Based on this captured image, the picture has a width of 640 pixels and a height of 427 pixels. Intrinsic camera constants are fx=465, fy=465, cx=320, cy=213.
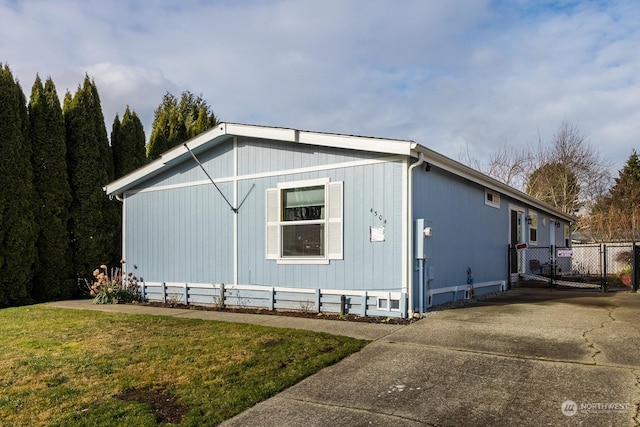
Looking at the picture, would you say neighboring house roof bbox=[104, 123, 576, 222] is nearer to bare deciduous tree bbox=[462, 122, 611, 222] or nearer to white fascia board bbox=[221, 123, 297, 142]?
white fascia board bbox=[221, 123, 297, 142]

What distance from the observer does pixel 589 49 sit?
986cm

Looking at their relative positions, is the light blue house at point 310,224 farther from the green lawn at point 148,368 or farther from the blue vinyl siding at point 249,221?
the green lawn at point 148,368

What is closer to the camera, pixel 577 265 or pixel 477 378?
pixel 477 378

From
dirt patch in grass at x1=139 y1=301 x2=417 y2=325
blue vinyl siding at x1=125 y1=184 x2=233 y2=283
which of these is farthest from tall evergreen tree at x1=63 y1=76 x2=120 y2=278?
dirt patch in grass at x1=139 y1=301 x2=417 y2=325

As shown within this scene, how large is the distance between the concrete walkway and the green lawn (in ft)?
1.10

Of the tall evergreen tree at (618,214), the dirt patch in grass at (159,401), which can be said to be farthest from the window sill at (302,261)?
the tall evergreen tree at (618,214)

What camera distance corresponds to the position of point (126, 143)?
13.8 m

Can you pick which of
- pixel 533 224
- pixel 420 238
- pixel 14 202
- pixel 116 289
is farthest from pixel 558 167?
pixel 14 202

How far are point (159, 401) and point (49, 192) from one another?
9462mm

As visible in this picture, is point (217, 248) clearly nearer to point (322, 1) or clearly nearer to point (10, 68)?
point (322, 1)

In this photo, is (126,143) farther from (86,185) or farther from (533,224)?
(533,224)

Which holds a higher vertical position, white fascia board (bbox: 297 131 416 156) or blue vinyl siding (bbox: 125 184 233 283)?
white fascia board (bbox: 297 131 416 156)

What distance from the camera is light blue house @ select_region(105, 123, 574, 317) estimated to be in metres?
7.55

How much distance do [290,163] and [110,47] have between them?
5517 mm
